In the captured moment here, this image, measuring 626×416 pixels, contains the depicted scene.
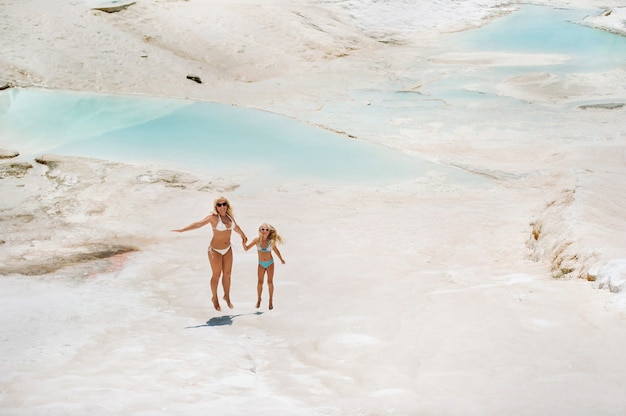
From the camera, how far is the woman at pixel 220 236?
5.55 metres

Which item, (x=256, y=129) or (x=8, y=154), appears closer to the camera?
(x=8, y=154)

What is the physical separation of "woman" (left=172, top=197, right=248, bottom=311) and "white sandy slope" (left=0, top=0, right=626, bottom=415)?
1.04 feet

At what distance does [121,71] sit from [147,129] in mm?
3784

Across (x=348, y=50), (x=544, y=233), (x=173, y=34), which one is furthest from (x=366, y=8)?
(x=544, y=233)

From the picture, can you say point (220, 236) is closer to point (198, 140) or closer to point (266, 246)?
point (266, 246)

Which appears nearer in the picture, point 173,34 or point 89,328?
point 89,328

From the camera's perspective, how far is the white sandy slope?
12.9 ft

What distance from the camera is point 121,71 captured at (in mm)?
15125

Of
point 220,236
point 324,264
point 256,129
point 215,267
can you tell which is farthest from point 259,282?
point 256,129

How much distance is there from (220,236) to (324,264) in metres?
1.95

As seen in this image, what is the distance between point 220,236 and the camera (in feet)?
18.5

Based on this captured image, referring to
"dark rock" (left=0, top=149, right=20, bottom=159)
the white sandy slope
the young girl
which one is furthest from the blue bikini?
"dark rock" (left=0, top=149, right=20, bottom=159)

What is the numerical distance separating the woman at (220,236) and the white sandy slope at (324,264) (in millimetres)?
318

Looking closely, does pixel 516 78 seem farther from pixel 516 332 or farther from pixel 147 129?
pixel 516 332
